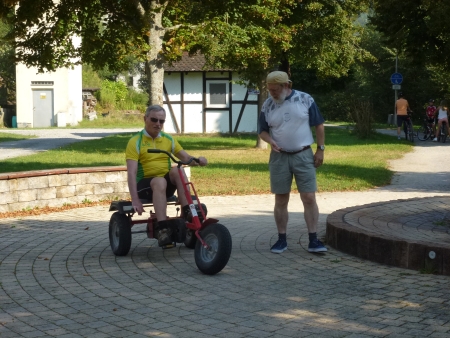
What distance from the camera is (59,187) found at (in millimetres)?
12633

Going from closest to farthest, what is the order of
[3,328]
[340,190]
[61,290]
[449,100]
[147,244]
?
[3,328], [61,290], [147,244], [340,190], [449,100]

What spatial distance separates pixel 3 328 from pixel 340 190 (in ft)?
34.6

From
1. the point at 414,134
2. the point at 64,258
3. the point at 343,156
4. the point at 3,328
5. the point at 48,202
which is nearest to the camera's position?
the point at 3,328

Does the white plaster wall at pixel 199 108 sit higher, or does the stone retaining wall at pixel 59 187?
the white plaster wall at pixel 199 108

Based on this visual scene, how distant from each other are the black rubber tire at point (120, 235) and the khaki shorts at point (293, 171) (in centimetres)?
151

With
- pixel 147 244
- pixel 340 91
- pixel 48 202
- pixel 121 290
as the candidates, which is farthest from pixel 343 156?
pixel 340 91

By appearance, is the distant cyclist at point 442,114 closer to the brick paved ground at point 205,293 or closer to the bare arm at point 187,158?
the brick paved ground at point 205,293

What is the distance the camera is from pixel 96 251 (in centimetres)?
877

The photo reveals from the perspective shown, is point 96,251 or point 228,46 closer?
point 96,251

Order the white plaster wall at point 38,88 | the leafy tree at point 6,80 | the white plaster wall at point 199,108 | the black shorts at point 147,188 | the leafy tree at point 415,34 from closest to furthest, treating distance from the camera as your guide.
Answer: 1. the black shorts at point 147,188
2. the leafy tree at point 415,34
3. the white plaster wall at point 199,108
4. the white plaster wall at point 38,88
5. the leafy tree at point 6,80

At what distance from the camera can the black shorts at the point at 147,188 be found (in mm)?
8461

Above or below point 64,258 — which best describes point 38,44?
above

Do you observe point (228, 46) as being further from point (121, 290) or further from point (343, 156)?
point (121, 290)

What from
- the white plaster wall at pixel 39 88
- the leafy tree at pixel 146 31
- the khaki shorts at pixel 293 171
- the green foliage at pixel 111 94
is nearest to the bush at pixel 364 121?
the leafy tree at pixel 146 31
